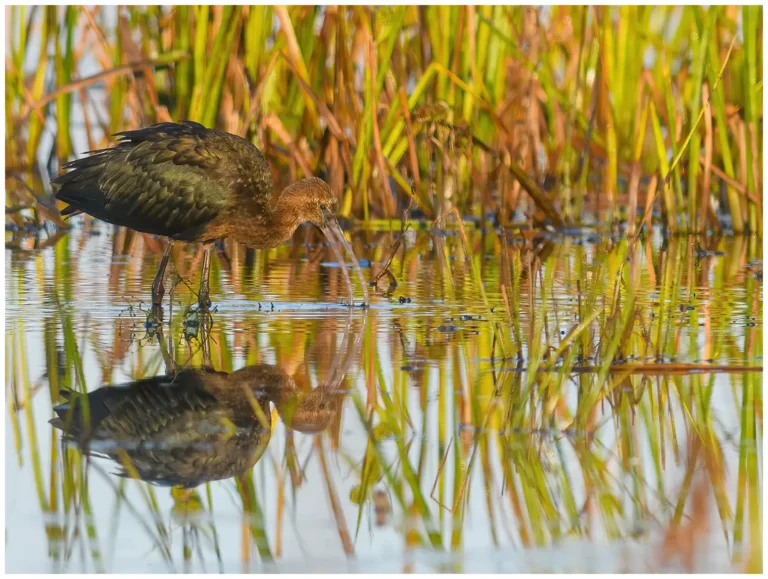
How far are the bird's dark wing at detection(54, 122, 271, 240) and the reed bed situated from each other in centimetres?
194

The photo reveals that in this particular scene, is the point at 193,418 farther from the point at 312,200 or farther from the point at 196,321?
the point at 312,200

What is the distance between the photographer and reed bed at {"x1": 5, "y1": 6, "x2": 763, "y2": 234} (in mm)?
9508

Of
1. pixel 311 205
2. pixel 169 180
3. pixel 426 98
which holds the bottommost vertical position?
pixel 311 205

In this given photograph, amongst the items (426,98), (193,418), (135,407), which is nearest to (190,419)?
(193,418)

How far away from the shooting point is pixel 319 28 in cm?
1024

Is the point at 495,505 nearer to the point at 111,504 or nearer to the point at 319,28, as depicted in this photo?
the point at 111,504

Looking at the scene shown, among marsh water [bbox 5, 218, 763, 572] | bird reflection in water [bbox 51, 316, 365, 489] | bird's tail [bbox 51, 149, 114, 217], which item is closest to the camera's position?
marsh water [bbox 5, 218, 763, 572]

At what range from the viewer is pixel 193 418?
14.9 ft

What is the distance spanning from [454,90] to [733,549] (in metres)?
7.13

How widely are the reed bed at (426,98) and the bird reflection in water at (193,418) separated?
4172 mm

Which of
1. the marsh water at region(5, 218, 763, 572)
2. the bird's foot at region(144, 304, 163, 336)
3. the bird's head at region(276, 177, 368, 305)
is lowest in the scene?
the marsh water at region(5, 218, 763, 572)

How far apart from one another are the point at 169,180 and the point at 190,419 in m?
3.05

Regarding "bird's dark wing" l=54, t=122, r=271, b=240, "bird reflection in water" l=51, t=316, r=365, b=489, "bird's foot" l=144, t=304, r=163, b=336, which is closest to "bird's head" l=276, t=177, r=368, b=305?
"bird's dark wing" l=54, t=122, r=271, b=240

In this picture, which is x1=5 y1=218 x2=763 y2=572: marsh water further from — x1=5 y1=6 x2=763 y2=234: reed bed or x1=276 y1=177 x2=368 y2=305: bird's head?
x1=5 y1=6 x2=763 y2=234: reed bed
